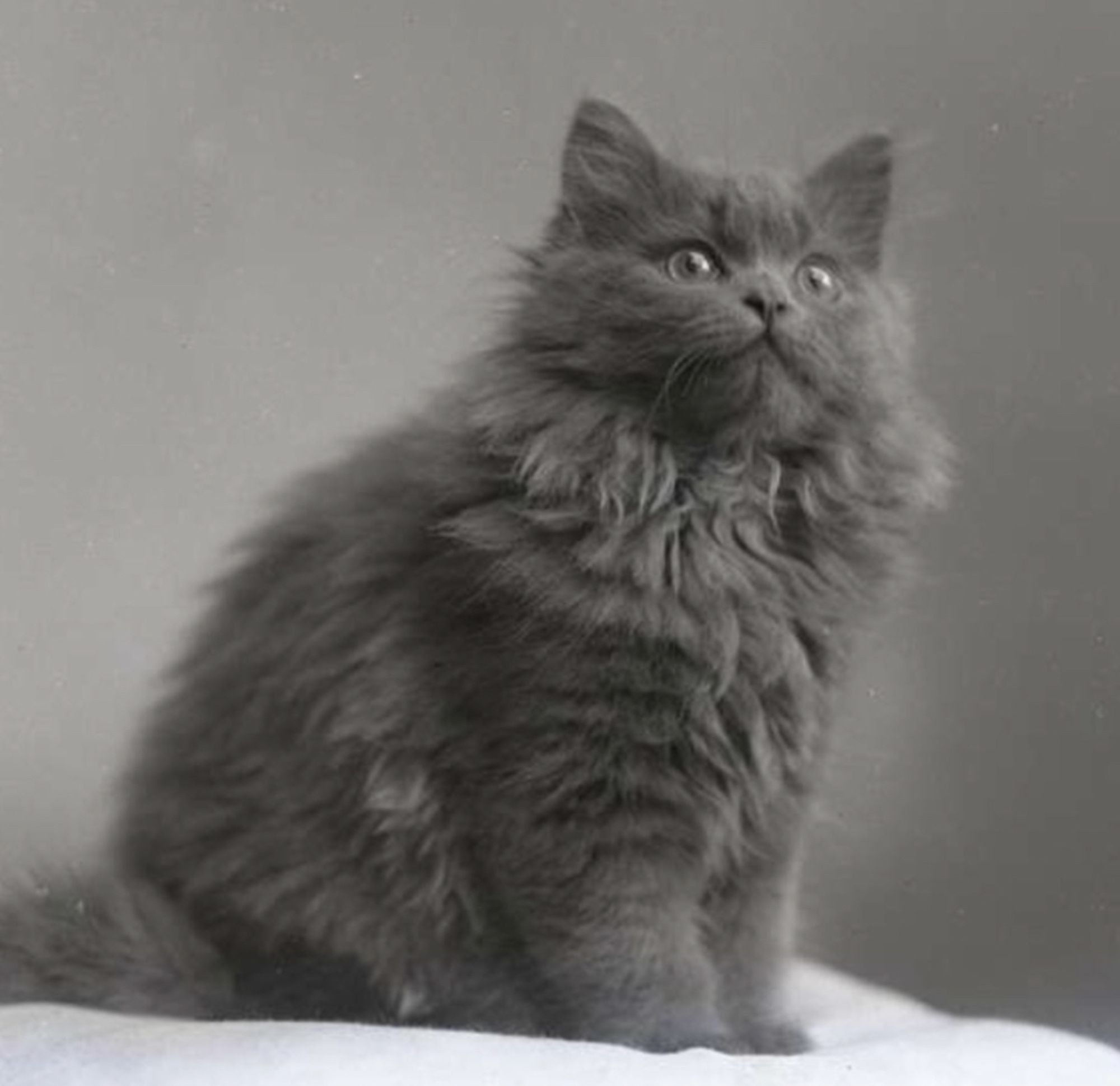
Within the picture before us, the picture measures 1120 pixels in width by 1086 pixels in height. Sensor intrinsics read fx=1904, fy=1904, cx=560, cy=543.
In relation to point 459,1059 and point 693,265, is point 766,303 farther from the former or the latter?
point 459,1059

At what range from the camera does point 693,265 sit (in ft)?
4.90

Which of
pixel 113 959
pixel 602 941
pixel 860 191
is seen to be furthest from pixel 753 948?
pixel 860 191

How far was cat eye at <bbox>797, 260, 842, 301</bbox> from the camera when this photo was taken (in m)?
1.51

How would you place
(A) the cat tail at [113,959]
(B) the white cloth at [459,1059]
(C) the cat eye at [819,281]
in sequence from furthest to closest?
(A) the cat tail at [113,959] → (C) the cat eye at [819,281] → (B) the white cloth at [459,1059]

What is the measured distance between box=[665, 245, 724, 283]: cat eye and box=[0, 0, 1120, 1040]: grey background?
18 cm

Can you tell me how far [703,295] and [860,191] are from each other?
212 millimetres

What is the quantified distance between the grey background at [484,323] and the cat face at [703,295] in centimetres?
12

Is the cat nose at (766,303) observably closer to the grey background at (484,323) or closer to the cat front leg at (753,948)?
the grey background at (484,323)

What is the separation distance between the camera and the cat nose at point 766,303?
1446mm

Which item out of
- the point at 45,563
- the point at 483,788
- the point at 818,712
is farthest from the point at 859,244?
the point at 45,563

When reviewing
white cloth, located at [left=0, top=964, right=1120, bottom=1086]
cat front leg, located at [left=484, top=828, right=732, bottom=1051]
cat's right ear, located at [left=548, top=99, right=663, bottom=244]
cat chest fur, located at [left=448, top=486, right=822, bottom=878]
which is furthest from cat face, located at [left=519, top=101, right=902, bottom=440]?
white cloth, located at [left=0, top=964, right=1120, bottom=1086]

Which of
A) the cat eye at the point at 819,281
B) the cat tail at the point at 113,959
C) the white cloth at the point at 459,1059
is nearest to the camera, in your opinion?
the white cloth at the point at 459,1059

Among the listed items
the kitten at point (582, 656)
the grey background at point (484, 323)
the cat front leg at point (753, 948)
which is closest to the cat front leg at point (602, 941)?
the kitten at point (582, 656)

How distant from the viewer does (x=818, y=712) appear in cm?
157
